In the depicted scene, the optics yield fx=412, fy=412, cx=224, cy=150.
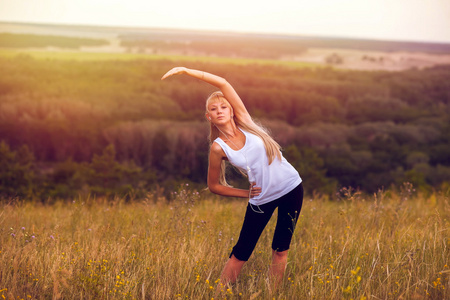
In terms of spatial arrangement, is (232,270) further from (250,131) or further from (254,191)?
(250,131)

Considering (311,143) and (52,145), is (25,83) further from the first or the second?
(311,143)

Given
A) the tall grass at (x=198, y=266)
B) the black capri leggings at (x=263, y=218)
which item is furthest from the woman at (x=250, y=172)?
the tall grass at (x=198, y=266)

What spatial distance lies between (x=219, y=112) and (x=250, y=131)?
26 cm

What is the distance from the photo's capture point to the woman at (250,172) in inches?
113

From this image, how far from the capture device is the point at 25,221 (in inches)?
201

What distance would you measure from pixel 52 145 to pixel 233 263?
58957 mm

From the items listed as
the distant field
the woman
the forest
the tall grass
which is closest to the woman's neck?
the woman

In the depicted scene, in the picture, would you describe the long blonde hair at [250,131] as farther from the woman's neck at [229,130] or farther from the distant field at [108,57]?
the distant field at [108,57]

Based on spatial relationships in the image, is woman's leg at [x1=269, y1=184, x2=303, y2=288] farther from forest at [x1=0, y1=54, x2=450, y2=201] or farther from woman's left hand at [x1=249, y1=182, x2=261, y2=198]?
forest at [x1=0, y1=54, x2=450, y2=201]

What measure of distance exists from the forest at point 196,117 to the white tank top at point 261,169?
3079cm

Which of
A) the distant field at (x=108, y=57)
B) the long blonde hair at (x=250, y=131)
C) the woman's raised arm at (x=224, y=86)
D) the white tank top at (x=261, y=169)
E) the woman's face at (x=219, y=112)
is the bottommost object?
the distant field at (x=108, y=57)

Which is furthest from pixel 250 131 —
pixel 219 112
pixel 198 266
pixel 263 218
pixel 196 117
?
pixel 196 117

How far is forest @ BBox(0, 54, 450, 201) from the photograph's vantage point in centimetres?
4825

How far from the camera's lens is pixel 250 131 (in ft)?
9.77
